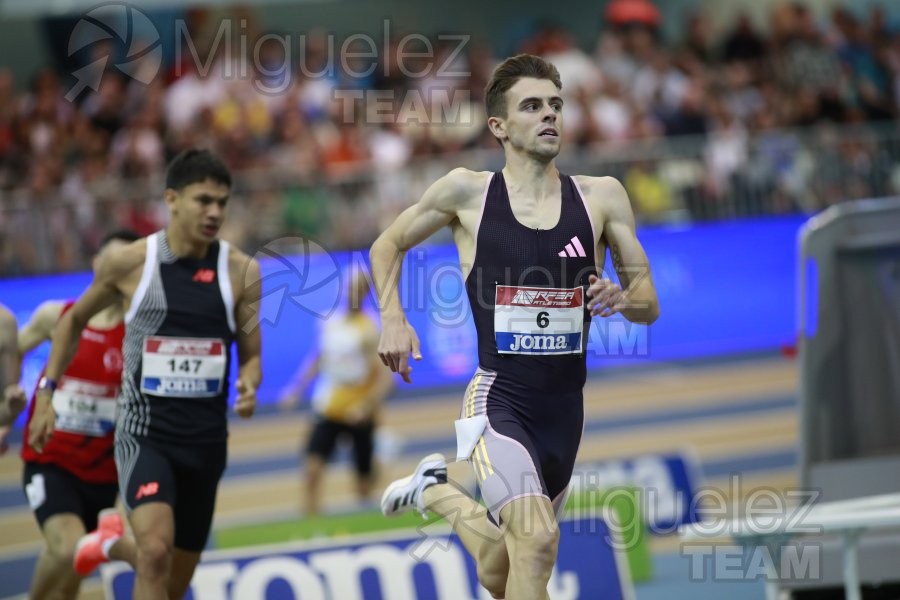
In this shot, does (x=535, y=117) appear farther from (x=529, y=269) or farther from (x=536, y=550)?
(x=536, y=550)

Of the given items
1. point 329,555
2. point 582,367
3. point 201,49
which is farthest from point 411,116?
point 582,367

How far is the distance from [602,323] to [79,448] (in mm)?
6714

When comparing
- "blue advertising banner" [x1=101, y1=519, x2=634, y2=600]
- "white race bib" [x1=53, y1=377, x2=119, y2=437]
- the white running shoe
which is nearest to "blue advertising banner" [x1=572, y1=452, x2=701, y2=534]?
"blue advertising banner" [x1=101, y1=519, x2=634, y2=600]

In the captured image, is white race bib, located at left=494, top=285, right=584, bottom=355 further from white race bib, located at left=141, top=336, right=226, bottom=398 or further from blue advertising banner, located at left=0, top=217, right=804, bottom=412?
blue advertising banner, located at left=0, top=217, right=804, bottom=412

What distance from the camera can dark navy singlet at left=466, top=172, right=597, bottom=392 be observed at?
5.32m

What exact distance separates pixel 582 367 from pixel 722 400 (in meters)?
10.9

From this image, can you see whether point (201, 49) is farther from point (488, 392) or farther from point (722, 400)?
point (488, 392)

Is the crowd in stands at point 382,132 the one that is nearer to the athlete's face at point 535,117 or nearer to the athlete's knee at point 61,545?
the athlete's knee at point 61,545

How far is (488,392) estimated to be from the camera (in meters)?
5.40

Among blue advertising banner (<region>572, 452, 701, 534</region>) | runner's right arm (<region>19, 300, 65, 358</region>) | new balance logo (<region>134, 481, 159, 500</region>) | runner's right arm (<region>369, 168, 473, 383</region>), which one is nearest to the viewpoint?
runner's right arm (<region>369, 168, 473, 383</region>)

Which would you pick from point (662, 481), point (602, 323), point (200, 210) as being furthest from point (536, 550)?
point (602, 323)

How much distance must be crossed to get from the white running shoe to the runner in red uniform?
1.86 m

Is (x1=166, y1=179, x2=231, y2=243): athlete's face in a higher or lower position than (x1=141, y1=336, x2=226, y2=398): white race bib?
higher

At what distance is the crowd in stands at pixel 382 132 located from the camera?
14945mm
